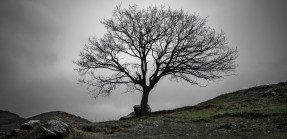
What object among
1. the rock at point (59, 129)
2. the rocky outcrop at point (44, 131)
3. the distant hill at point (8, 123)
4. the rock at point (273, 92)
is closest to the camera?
the rocky outcrop at point (44, 131)

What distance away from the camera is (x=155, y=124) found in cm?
1853

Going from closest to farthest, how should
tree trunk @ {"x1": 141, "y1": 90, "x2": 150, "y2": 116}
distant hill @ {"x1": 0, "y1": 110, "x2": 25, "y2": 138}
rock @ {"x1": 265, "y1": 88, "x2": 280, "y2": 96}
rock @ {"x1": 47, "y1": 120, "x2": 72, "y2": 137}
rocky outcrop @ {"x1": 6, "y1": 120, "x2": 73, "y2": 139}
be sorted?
rocky outcrop @ {"x1": 6, "y1": 120, "x2": 73, "y2": 139}
rock @ {"x1": 47, "y1": 120, "x2": 72, "y2": 137}
distant hill @ {"x1": 0, "y1": 110, "x2": 25, "y2": 138}
tree trunk @ {"x1": 141, "y1": 90, "x2": 150, "y2": 116}
rock @ {"x1": 265, "y1": 88, "x2": 280, "y2": 96}

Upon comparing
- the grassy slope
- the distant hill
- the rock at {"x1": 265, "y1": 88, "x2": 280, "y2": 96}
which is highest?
the rock at {"x1": 265, "y1": 88, "x2": 280, "y2": 96}

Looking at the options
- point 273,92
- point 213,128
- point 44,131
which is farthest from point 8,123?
point 273,92

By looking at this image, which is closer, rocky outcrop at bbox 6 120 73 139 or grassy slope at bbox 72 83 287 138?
grassy slope at bbox 72 83 287 138

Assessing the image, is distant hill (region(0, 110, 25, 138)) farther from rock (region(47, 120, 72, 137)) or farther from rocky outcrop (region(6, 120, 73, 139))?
rock (region(47, 120, 72, 137))

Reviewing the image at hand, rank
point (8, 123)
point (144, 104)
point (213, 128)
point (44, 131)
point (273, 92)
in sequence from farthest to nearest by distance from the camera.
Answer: point (273, 92)
point (144, 104)
point (8, 123)
point (213, 128)
point (44, 131)

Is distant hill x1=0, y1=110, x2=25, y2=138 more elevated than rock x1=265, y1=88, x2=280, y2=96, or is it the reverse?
rock x1=265, y1=88, x2=280, y2=96

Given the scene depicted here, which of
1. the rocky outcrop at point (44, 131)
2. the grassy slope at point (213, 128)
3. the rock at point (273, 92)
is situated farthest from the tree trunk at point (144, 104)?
the rock at point (273, 92)

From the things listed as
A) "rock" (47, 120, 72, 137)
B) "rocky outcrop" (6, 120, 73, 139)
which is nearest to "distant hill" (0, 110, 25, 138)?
"rocky outcrop" (6, 120, 73, 139)

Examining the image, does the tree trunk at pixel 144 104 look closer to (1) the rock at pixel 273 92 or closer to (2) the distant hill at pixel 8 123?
(2) the distant hill at pixel 8 123

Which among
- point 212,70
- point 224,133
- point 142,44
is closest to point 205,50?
point 212,70

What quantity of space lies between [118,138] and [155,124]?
4.43 meters

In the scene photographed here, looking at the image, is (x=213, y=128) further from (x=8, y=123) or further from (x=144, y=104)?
(x=8, y=123)
